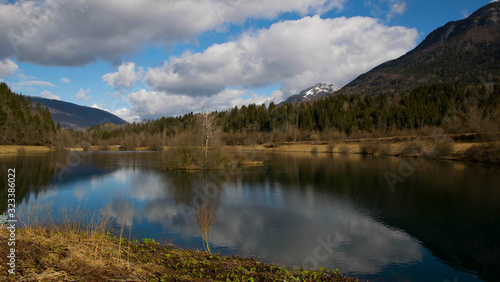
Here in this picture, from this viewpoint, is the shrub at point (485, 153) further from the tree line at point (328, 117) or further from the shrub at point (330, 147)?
the shrub at point (330, 147)

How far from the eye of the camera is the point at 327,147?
82.9 m

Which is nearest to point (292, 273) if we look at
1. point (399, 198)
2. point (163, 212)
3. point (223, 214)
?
point (223, 214)

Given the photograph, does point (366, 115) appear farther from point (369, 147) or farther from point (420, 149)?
point (420, 149)

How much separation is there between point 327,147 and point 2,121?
8724 cm

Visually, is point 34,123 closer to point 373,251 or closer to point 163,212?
point 163,212

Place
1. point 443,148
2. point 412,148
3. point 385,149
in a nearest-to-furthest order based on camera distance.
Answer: point 443,148
point 412,148
point 385,149

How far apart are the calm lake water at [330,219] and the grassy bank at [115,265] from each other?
6.31 ft

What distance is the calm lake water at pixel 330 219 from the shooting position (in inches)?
388

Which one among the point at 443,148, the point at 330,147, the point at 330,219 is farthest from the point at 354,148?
the point at 330,219

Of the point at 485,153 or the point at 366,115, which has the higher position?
the point at 366,115

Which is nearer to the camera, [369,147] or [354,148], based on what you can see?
[369,147]

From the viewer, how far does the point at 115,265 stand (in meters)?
6.23

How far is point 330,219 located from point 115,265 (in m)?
11.3

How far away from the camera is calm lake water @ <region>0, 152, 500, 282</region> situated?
9859 millimetres
